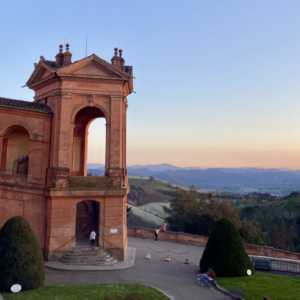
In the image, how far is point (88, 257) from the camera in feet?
60.1

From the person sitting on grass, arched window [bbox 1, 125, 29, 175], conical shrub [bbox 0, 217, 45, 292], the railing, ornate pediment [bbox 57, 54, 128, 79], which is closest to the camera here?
Result: conical shrub [bbox 0, 217, 45, 292]

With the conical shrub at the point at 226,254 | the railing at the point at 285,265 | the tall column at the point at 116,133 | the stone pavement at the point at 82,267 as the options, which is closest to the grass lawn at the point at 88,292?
the stone pavement at the point at 82,267

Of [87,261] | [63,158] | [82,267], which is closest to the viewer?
[82,267]

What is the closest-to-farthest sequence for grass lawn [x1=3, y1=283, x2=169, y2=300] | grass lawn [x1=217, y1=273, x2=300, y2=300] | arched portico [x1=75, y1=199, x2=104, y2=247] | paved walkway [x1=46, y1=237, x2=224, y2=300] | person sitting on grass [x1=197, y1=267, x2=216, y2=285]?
grass lawn [x1=3, y1=283, x2=169, y2=300] < grass lawn [x1=217, y1=273, x2=300, y2=300] < paved walkway [x1=46, y1=237, x2=224, y2=300] < person sitting on grass [x1=197, y1=267, x2=216, y2=285] < arched portico [x1=75, y1=199, x2=104, y2=247]

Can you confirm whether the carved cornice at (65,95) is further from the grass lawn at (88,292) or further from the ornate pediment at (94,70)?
the grass lawn at (88,292)

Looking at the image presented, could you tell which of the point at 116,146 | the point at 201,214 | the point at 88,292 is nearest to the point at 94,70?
the point at 116,146

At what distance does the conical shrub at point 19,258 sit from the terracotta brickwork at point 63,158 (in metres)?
4.69

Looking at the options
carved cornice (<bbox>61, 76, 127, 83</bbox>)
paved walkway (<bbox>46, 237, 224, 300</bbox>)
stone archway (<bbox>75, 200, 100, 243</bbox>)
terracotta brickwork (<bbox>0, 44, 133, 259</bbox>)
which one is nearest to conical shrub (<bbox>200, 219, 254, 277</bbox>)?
paved walkway (<bbox>46, 237, 224, 300</bbox>)

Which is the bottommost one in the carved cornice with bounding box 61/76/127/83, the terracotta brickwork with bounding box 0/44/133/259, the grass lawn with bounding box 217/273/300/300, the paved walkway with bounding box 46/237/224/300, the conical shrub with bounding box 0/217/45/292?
the paved walkway with bounding box 46/237/224/300

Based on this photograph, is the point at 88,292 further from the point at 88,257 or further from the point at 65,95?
the point at 65,95

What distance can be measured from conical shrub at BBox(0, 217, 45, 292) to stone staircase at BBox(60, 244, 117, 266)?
14.9 feet

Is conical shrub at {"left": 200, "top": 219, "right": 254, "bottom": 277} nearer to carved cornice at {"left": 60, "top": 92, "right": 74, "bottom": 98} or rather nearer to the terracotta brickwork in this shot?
the terracotta brickwork

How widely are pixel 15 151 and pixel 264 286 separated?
62.0 feet

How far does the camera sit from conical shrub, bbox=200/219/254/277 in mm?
16203
